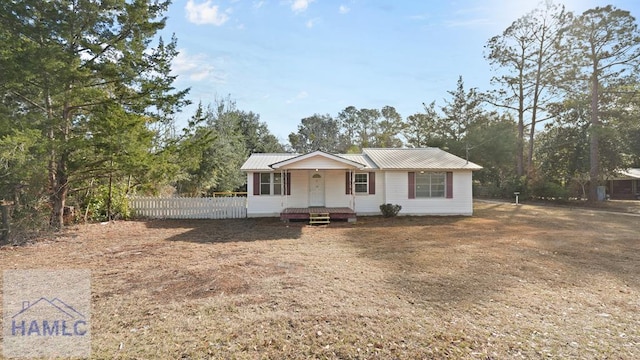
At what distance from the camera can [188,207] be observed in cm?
1433

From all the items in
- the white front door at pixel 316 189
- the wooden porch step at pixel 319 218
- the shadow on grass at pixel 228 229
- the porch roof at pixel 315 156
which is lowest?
the shadow on grass at pixel 228 229

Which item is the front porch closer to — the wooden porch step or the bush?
the wooden porch step

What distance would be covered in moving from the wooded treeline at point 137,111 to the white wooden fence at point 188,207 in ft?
2.67

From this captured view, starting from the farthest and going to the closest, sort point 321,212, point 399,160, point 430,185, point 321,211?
point 399,160 → point 430,185 → point 321,211 → point 321,212

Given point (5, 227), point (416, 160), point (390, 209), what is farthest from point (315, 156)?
point (5, 227)

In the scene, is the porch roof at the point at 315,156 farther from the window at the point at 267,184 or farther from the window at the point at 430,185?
the window at the point at 430,185

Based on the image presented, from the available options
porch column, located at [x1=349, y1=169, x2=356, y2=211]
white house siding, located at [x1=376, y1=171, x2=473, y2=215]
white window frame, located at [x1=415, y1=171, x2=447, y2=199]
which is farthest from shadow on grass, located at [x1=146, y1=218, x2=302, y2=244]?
white window frame, located at [x1=415, y1=171, x2=447, y2=199]

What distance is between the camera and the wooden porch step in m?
12.8

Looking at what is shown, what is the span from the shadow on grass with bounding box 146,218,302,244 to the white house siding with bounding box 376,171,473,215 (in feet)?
17.5

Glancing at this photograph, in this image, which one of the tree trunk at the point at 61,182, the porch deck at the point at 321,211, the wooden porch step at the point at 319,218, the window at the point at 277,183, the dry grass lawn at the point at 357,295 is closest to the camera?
the dry grass lawn at the point at 357,295

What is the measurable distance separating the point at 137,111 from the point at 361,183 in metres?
9.79

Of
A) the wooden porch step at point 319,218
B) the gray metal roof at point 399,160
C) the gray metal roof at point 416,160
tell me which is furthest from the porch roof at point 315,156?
the gray metal roof at point 416,160

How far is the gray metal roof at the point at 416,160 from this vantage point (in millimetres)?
14648

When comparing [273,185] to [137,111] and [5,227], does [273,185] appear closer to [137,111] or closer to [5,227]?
[137,111]
